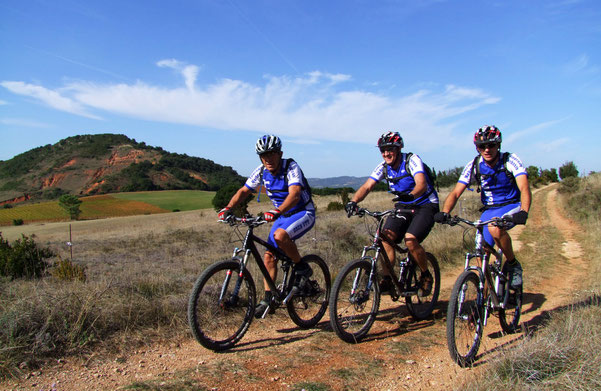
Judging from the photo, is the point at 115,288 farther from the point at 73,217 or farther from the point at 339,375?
the point at 73,217

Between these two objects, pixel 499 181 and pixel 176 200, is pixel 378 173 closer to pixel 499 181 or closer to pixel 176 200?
pixel 499 181

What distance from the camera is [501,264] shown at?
470 centimetres

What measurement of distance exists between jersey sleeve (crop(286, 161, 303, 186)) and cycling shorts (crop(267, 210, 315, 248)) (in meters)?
0.38

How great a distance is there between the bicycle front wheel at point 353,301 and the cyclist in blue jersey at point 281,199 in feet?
2.11

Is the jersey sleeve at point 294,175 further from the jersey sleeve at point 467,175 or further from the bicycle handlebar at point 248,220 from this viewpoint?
the jersey sleeve at point 467,175

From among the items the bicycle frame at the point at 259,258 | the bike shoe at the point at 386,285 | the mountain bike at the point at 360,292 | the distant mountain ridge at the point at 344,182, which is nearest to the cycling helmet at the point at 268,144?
the bicycle frame at the point at 259,258

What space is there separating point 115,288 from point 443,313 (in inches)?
173

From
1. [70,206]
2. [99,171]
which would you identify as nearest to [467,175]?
[70,206]

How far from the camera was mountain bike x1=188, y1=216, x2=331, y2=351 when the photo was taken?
4004mm

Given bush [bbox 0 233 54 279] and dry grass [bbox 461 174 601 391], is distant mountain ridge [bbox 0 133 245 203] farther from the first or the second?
dry grass [bbox 461 174 601 391]

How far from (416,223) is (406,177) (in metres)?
0.61

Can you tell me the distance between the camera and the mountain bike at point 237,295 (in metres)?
4.00

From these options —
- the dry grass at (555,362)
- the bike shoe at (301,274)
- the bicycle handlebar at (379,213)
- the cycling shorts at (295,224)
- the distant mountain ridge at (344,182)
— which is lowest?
the dry grass at (555,362)

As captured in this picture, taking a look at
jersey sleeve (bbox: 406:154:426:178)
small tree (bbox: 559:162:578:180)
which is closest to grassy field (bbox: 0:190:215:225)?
small tree (bbox: 559:162:578:180)
